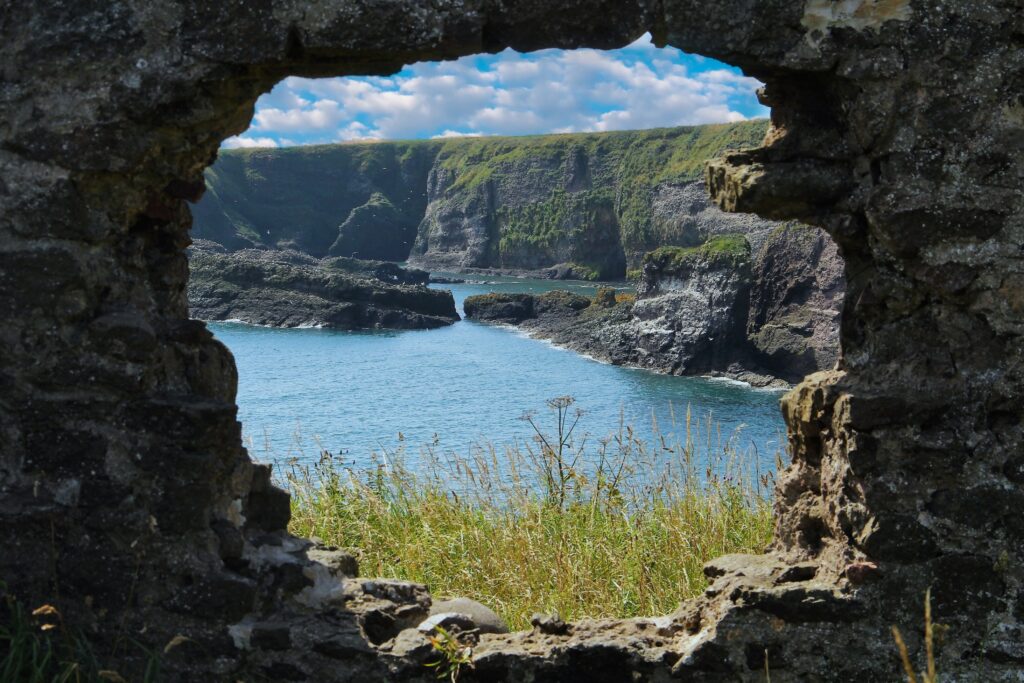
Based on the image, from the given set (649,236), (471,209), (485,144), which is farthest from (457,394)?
(485,144)

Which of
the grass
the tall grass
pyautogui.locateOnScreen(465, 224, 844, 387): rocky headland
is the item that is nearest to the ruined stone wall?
the grass

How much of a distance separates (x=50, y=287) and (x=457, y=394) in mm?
25254

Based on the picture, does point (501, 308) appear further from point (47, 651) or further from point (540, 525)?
point (47, 651)

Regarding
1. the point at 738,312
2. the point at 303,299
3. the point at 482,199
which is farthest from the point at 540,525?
the point at 482,199

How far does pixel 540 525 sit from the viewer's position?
5695 millimetres

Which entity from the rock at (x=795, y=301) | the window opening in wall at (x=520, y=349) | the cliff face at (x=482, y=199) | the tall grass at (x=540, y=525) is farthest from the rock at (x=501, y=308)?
the tall grass at (x=540, y=525)

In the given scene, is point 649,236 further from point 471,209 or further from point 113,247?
point 113,247

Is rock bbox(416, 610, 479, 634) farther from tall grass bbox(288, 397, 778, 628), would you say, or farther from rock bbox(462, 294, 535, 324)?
rock bbox(462, 294, 535, 324)

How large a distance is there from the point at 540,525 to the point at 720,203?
2673 millimetres

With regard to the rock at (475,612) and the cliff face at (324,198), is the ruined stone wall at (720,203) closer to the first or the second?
the rock at (475,612)

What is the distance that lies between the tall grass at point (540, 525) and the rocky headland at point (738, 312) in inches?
1094

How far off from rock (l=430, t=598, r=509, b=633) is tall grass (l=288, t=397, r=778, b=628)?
0.69 metres

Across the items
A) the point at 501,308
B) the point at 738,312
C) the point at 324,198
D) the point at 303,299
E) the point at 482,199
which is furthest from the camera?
the point at 324,198

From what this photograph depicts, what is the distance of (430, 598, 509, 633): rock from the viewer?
3.97m
